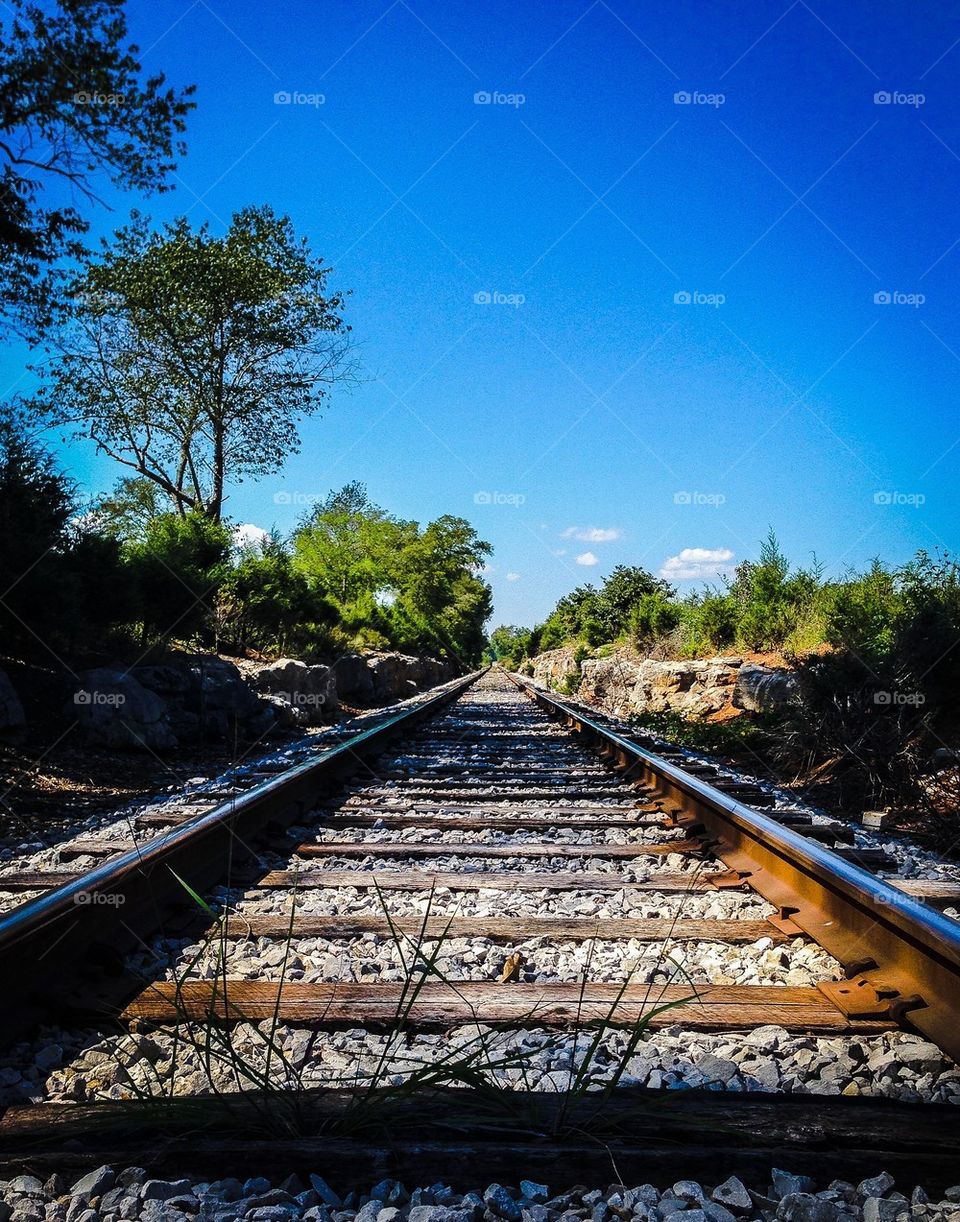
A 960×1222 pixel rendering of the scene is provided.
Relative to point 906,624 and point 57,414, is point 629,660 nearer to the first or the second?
point 906,624

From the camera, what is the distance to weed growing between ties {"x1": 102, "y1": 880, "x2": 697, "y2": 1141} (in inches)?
55.8

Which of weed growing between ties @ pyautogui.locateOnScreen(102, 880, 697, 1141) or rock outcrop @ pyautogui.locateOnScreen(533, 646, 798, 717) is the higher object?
rock outcrop @ pyautogui.locateOnScreen(533, 646, 798, 717)

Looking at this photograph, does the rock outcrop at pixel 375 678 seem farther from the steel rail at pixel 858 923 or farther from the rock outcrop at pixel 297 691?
the steel rail at pixel 858 923

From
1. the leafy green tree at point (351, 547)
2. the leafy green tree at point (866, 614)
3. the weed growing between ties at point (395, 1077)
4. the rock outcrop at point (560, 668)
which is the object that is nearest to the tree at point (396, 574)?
the leafy green tree at point (351, 547)

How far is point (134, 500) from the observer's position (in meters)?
24.5

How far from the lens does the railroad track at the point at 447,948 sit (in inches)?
66.9

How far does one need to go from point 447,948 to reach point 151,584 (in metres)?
8.14

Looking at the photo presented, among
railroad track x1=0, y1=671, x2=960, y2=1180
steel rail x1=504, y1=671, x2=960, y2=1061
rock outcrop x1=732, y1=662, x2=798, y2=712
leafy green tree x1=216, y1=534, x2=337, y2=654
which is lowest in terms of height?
railroad track x1=0, y1=671, x2=960, y2=1180

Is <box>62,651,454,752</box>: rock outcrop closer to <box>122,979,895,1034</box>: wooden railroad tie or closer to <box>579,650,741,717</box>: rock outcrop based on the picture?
<box>122,979,895,1034</box>: wooden railroad tie

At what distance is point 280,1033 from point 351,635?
18354 millimetres

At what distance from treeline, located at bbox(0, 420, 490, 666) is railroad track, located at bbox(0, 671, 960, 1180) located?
368cm

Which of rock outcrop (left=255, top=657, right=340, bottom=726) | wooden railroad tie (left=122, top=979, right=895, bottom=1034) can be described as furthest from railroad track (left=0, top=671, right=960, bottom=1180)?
rock outcrop (left=255, top=657, right=340, bottom=726)

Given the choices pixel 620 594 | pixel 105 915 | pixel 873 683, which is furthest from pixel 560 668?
pixel 105 915

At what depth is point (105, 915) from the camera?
239 cm
